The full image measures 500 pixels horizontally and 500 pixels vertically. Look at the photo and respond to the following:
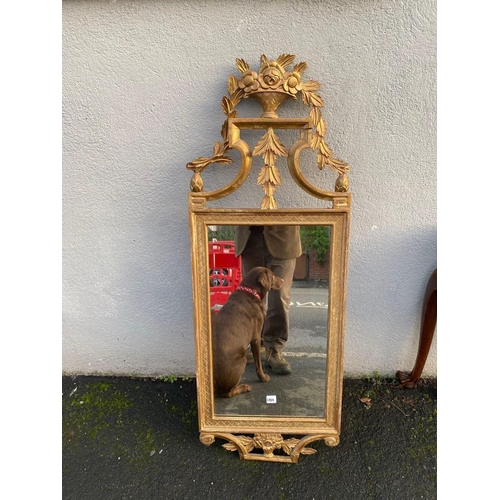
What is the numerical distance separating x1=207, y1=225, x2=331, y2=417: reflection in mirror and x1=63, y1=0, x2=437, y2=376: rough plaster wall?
377 millimetres

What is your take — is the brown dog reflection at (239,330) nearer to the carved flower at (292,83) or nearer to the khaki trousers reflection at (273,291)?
the khaki trousers reflection at (273,291)

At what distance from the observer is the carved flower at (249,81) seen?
1.39m

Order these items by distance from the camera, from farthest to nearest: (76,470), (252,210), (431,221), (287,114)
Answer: (431,221) < (287,114) < (76,470) < (252,210)

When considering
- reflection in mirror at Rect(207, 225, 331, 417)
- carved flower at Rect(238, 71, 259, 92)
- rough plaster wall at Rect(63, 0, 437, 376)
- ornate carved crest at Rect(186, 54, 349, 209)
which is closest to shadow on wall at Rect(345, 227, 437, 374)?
rough plaster wall at Rect(63, 0, 437, 376)

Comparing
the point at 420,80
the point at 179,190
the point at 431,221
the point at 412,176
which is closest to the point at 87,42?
the point at 179,190

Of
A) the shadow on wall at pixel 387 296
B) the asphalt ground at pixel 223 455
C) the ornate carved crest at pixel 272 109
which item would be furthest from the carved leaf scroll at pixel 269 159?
the asphalt ground at pixel 223 455

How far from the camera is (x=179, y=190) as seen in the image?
172cm

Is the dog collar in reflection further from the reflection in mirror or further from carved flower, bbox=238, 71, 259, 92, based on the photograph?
carved flower, bbox=238, 71, 259, 92

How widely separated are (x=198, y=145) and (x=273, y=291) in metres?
0.91

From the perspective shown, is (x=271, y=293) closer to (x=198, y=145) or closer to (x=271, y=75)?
(x=198, y=145)

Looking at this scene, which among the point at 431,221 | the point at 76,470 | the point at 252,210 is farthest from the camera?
the point at 431,221

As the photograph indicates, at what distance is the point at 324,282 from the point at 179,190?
3.17 feet

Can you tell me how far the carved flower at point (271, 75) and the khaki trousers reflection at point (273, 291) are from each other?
0.69 metres

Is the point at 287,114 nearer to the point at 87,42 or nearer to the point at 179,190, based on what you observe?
the point at 179,190
